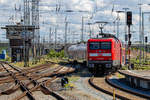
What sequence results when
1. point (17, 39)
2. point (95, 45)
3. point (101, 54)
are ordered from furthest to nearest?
point (17, 39)
point (95, 45)
point (101, 54)

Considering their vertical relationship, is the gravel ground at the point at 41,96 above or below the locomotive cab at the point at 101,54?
below

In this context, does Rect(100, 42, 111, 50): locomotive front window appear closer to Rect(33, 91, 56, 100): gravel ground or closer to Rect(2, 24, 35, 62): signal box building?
Rect(33, 91, 56, 100): gravel ground

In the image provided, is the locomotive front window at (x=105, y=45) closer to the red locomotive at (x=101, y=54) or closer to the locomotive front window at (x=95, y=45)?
the red locomotive at (x=101, y=54)

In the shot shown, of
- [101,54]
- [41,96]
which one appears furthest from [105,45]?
[41,96]

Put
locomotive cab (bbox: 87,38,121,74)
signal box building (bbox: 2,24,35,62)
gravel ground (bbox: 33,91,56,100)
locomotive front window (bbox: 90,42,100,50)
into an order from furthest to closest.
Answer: signal box building (bbox: 2,24,35,62)
locomotive front window (bbox: 90,42,100,50)
locomotive cab (bbox: 87,38,121,74)
gravel ground (bbox: 33,91,56,100)

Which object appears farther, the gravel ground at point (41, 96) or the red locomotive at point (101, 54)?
the red locomotive at point (101, 54)

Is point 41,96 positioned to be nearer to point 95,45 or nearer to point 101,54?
point 101,54

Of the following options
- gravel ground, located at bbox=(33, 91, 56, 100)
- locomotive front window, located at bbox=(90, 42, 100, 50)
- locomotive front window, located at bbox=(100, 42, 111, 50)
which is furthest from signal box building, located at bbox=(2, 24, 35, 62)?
gravel ground, located at bbox=(33, 91, 56, 100)

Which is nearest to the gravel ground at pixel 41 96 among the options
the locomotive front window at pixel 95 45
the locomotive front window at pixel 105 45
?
the locomotive front window at pixel 95 45

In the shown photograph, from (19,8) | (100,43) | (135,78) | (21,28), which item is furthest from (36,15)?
(135,78)

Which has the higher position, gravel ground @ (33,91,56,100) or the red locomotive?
the red locomotive

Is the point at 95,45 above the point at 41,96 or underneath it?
above

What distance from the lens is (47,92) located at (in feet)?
49.0

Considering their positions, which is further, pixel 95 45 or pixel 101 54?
pixel 95 45
